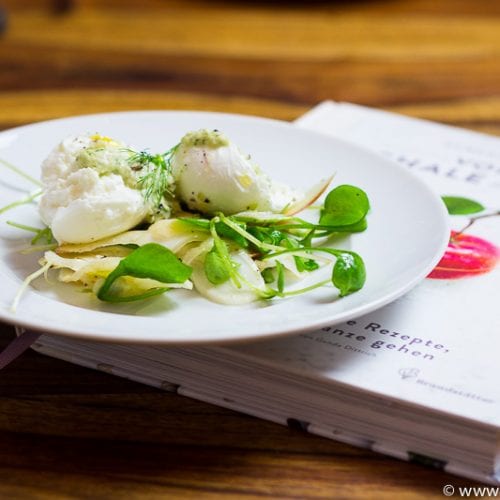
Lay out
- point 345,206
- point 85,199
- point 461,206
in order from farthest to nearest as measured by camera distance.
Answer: point 461,206
point 345,206
point 85,199

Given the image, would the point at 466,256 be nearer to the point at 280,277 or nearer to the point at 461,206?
the point at 461,206

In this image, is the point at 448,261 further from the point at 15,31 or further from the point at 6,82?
the point at 15,31

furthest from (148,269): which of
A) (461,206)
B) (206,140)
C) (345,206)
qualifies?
(461,206)

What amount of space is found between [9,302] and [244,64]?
1.59 metres

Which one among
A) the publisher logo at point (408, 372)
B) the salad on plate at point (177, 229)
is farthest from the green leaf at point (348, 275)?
the publisher logo at point (408, 372)

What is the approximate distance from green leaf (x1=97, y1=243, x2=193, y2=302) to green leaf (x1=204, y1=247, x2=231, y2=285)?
1.4 inches

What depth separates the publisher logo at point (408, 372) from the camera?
3.20 ft

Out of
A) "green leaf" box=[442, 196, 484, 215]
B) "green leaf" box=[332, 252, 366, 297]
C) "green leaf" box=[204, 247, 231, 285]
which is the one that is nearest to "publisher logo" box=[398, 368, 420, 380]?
"green leaf" box=[332, 252, 366, 297]

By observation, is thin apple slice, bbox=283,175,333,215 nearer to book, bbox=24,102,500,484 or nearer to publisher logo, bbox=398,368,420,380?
book, bbox=24,102,500,484

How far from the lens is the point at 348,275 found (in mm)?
1044

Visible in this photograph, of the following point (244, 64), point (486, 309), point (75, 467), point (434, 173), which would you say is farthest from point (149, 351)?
point (244, 64)

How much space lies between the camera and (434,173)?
5.22 ft

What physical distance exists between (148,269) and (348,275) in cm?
22

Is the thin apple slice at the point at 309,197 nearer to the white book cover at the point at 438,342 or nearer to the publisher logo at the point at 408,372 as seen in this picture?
the white book cover at the point at 438,342
